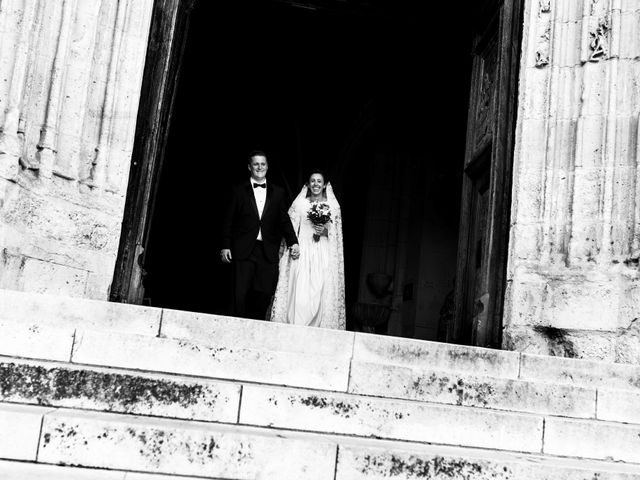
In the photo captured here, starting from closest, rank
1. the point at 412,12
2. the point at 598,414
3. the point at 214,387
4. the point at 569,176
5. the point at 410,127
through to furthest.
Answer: the point at 214,387
the point at 598,414
the point at 569,176
the point at 412,12
the point at 410,127

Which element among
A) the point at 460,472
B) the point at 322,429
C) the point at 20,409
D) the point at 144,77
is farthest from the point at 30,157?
the point at 460,472

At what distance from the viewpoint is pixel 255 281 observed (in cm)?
762

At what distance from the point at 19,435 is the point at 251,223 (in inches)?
169

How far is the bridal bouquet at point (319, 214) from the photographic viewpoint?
8.32 meters

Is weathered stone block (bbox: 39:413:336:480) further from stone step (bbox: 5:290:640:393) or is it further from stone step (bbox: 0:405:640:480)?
stone step (bbox: 5:290:640:393)

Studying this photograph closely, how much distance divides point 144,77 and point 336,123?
6536 millimetres

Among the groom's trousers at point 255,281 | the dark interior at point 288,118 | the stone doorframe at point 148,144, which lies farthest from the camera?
the dark interior at point 288,118

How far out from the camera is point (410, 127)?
12.6m

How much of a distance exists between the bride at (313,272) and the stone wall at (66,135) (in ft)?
7.59

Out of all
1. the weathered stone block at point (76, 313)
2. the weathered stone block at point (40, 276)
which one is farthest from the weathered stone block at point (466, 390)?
the weathered stone block at point (40, 276)

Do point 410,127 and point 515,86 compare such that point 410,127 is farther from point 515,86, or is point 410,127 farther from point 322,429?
point 322,429

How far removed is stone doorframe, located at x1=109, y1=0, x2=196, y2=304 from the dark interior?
496 cm

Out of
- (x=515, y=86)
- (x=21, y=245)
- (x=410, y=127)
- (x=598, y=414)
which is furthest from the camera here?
(x=410, y=127)

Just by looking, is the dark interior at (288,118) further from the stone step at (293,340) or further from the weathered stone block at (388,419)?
the weathered stone block at (388,419)
